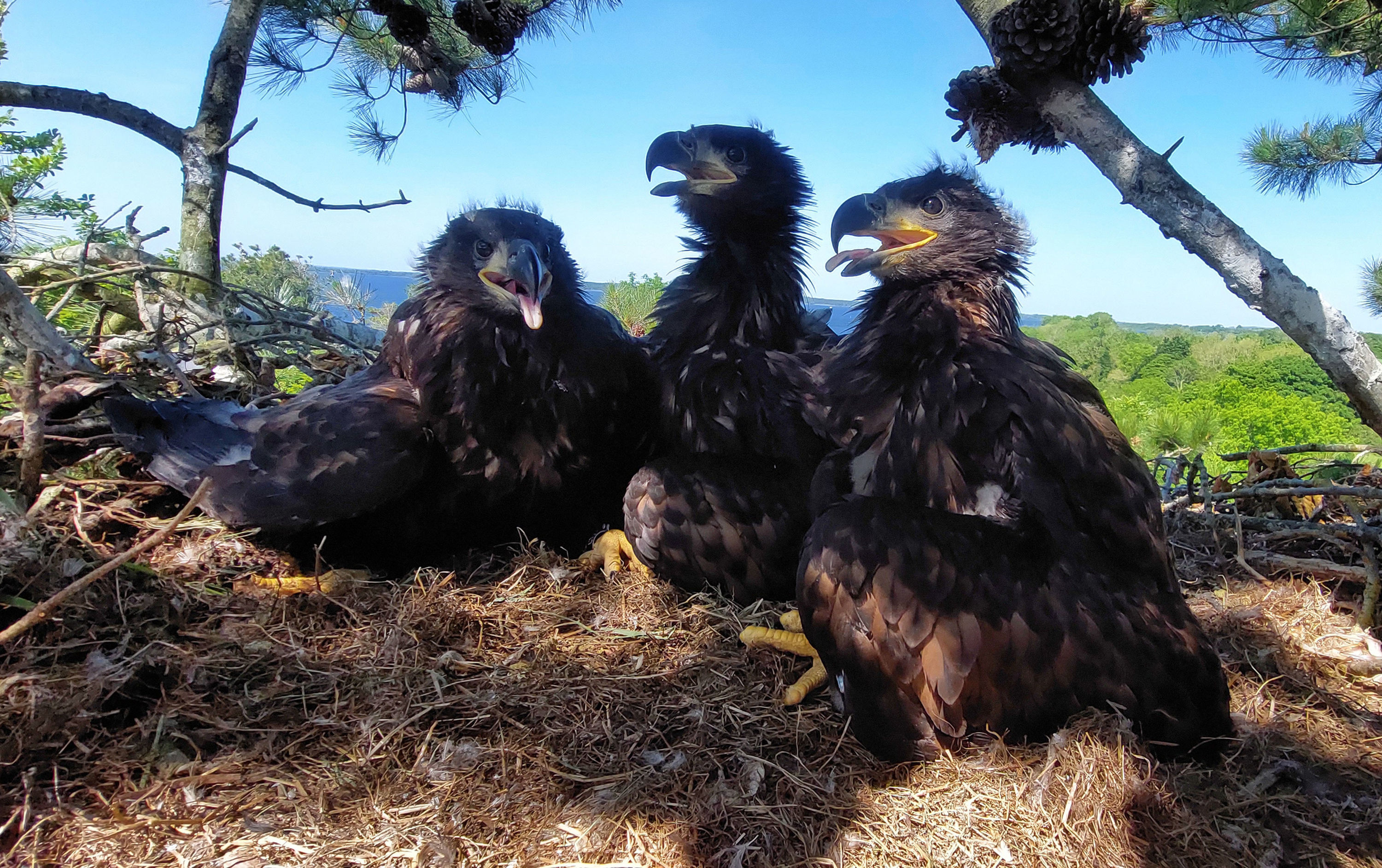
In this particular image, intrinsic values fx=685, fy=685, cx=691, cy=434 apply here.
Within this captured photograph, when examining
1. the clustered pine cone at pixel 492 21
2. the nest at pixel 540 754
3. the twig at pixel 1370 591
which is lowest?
the nest at pixel 540 754

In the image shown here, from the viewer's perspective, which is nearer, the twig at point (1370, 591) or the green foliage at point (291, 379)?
the twig at point (1370, 591)

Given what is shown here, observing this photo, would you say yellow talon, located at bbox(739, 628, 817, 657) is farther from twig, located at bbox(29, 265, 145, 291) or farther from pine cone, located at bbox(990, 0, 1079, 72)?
twig, located at bbox(29, 265, 145, 291)

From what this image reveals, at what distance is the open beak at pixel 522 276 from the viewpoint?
92.5 inches

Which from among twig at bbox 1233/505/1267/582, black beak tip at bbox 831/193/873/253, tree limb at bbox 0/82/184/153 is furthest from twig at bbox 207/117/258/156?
twig at bbox 1233/505/1267/582

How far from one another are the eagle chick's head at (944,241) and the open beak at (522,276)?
0.98 meters

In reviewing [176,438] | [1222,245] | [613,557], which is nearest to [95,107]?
[176,438]

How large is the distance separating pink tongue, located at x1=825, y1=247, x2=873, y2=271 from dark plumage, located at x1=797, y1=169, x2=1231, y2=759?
0.06 meters

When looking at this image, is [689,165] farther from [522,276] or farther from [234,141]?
[234,141]

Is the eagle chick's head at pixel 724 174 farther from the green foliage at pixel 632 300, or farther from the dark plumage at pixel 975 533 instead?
the green foliage at pixel 632 300

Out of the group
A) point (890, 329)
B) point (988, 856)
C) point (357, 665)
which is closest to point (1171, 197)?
point (890, 329)

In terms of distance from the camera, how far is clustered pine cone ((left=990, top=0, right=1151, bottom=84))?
7.71 ft

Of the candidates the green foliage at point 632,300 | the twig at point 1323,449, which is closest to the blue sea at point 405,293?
the green foliage at point 632,300

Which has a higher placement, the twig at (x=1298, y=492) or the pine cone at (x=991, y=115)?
the pine cone at (x=991, y=115)

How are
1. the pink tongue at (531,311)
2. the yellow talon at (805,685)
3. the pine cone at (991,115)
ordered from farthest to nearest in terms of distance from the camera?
the pine cone at (991,115) < the pink tongue at (531,311) < the yellow talon at (805,685)
